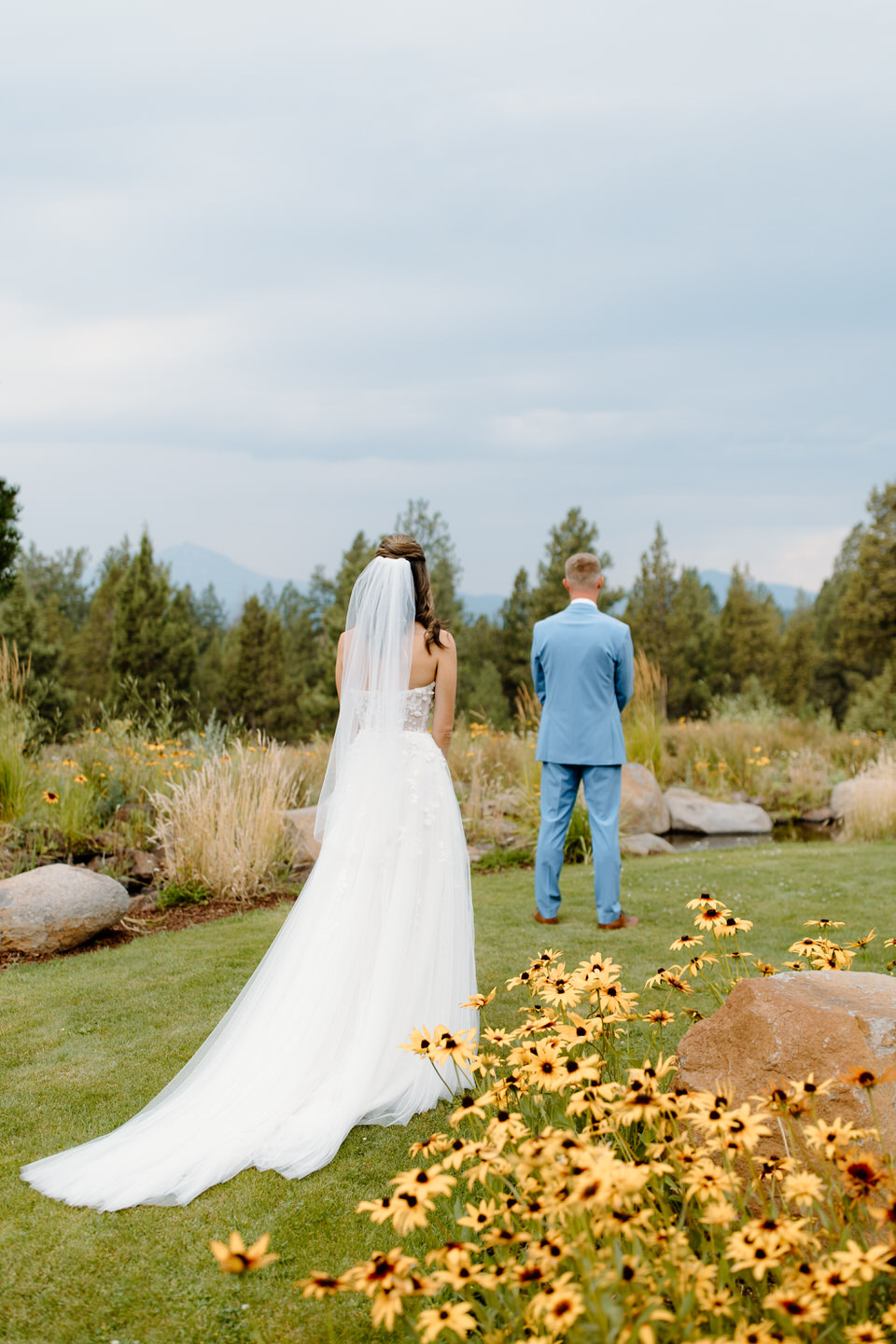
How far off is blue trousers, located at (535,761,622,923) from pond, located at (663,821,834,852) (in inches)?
178

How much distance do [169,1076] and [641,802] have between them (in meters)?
7.34

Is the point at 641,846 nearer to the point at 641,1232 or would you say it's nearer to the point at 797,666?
the point at 641,1232

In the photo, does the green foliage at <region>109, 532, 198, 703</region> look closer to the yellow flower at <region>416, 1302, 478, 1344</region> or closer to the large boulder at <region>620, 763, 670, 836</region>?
the large boulder at <region>620, 763, 670, 836</region>

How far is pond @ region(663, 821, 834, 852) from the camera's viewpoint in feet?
33.8

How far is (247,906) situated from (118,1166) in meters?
3.83

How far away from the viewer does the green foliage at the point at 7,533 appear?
10.9m

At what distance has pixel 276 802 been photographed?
7316 mm

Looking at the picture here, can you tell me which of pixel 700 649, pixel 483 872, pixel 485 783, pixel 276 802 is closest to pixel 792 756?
pixel 485 783

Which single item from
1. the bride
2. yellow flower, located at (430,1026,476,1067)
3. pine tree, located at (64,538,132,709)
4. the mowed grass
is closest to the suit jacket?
the mowed grass

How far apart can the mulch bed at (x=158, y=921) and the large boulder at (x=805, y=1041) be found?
4.11m

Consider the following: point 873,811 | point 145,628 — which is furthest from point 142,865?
point 145,628

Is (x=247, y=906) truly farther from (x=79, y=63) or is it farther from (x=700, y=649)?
(x=700, y=649)

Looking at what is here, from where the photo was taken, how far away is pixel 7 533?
1121 cm

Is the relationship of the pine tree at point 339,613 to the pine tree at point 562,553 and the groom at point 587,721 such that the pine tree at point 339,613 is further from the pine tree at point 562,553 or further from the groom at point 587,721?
the groom at point 587,721
